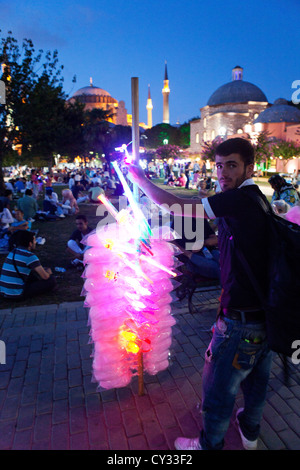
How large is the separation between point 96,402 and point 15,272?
300cm

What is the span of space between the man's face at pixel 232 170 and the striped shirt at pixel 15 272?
4120mm

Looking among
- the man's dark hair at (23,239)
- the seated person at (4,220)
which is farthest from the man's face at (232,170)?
the seated person at (4,220)

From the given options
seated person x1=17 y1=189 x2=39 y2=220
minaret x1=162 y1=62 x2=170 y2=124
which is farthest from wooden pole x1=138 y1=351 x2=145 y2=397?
minaret x1=162 y1=62 x2=170 y2=124

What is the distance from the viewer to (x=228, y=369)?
201 centimetres

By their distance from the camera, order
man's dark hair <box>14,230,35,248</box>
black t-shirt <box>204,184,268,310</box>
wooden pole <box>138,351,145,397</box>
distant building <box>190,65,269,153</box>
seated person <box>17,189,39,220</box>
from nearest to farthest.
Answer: black t-shirt <box>204,184,268,310</box> → wooden pole <box>138,351,145,397</box> → man's dark hair <box>14,230,35,248</box> → seated person <box>17,189,39,220</box> → distant building <box>190,65,269,153</box>

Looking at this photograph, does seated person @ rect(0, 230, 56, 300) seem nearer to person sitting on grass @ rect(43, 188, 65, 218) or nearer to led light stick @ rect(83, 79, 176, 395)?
led light stick @ rect(83, 79, 176, 395)

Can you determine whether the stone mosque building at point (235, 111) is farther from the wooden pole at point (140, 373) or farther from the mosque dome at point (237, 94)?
the wooden pole at point (140, 373)

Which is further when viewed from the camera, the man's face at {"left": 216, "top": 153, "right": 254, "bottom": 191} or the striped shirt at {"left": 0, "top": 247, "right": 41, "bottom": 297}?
the striped shirt at {"left": 0, "top": 247, "right": 41, "bottom": 297}

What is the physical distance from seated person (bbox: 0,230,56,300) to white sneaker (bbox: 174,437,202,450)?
12.3 ft

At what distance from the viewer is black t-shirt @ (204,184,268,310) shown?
1.83 meters

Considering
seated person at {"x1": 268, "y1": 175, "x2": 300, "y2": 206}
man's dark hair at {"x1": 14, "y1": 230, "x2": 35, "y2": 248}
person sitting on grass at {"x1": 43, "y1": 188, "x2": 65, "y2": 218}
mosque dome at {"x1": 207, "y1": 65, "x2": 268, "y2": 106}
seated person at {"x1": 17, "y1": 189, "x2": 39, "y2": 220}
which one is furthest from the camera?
mosque dome at {"x1": 207, "y1": 65, "x2": 268, "y2": 106}

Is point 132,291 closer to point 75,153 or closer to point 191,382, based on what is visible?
point 191,382

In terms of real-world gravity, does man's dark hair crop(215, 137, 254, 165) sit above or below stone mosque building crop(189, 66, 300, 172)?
below

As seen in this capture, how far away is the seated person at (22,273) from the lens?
17.0 ft
